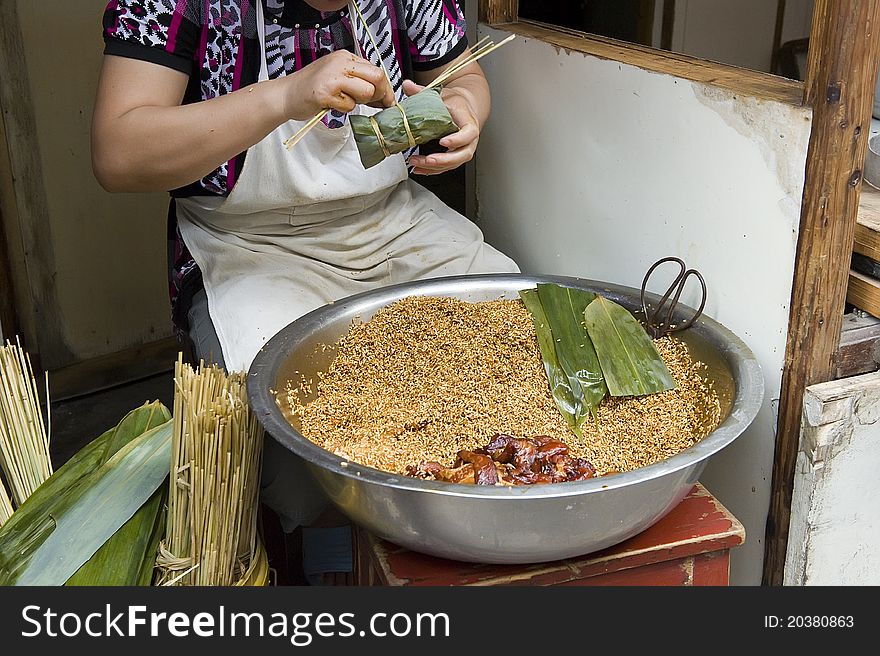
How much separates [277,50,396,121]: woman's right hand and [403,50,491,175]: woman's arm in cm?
23

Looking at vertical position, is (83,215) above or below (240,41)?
below

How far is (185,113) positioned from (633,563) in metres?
1.07

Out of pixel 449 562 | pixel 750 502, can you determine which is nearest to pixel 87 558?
pixel 449 562

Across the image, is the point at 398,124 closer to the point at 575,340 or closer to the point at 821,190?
the point at 575,340

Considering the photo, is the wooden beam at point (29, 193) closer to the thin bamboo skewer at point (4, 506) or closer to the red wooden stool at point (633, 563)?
the thin bamboo skewer at point (4, 506)

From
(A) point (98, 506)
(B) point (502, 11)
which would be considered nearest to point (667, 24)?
(B) point (502, 11)

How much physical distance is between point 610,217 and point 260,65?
797mm

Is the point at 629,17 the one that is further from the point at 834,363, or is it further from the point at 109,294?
the point at 834,363

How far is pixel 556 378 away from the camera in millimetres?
1674

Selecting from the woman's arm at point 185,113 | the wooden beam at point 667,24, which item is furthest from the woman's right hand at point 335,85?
the wooden beam at point 667,24

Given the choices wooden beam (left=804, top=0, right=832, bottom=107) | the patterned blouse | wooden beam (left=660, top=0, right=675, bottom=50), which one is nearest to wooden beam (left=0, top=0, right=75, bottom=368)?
the patterned blouse

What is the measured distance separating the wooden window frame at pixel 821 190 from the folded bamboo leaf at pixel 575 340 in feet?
1.08

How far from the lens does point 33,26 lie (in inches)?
116

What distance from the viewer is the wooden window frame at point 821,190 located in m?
1.42
